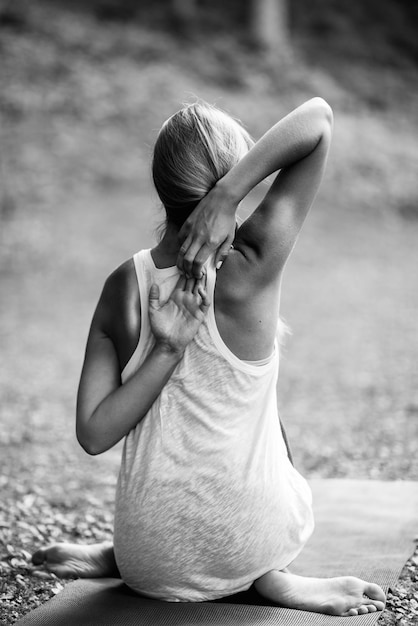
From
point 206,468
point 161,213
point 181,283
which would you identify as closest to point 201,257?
point 181,283

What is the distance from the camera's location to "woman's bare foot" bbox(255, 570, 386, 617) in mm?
2461

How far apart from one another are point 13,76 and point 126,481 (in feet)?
47.5

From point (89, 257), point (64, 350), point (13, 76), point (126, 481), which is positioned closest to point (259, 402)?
point (126, 481)

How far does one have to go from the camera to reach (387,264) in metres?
12.2

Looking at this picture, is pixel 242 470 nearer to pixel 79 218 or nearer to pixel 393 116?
pixel 79 218

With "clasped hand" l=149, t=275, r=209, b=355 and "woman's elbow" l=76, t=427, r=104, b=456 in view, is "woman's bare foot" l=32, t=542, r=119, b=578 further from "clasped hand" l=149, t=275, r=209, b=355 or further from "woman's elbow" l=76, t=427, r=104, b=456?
"clasped hand" l=149, t=275, r=209, b=355

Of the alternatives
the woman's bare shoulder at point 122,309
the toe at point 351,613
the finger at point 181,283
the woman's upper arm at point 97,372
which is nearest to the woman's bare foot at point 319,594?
the toe at point 351,613

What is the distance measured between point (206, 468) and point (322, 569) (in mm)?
862

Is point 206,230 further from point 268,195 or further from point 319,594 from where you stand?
point 319,594

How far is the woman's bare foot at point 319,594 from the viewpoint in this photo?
246 cm

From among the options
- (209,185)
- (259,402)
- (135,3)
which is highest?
(135,3)

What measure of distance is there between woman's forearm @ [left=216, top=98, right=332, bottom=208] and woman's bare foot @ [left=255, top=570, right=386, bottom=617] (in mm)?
1206

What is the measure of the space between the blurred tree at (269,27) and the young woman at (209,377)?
1714 centimetres

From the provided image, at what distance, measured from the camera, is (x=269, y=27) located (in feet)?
62.1
